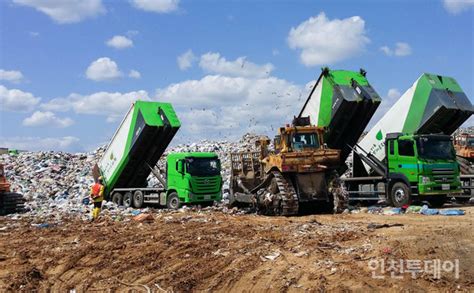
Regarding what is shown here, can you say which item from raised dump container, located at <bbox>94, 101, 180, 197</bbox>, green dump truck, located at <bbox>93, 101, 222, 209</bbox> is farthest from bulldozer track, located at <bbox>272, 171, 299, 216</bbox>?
raised dump container, located at <bbox>94, 101, 180, 197</bbox>

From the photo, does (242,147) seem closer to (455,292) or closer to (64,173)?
(64,173)

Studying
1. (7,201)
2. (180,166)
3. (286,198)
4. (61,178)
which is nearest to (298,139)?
(286,198)

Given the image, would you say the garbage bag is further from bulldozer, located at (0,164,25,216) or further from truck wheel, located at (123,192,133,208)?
bulldozer, located at (0,164,25,216)

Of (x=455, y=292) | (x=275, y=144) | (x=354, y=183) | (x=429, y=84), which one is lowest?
(x=455, y=292)

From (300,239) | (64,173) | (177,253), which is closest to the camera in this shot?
(177,253)

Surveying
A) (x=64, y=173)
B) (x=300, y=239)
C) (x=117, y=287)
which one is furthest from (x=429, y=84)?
(x=64, y=173)

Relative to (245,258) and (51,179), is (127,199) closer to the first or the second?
(51,179)

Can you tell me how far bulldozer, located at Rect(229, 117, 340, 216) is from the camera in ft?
46.5

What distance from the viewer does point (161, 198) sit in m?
19.2

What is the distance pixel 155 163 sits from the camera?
20.0 metres

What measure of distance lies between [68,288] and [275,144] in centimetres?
835

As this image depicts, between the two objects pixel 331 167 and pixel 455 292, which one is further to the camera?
pixel 331 167

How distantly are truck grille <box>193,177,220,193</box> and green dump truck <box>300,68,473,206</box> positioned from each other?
3.83m

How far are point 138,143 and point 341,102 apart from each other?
7.17m
